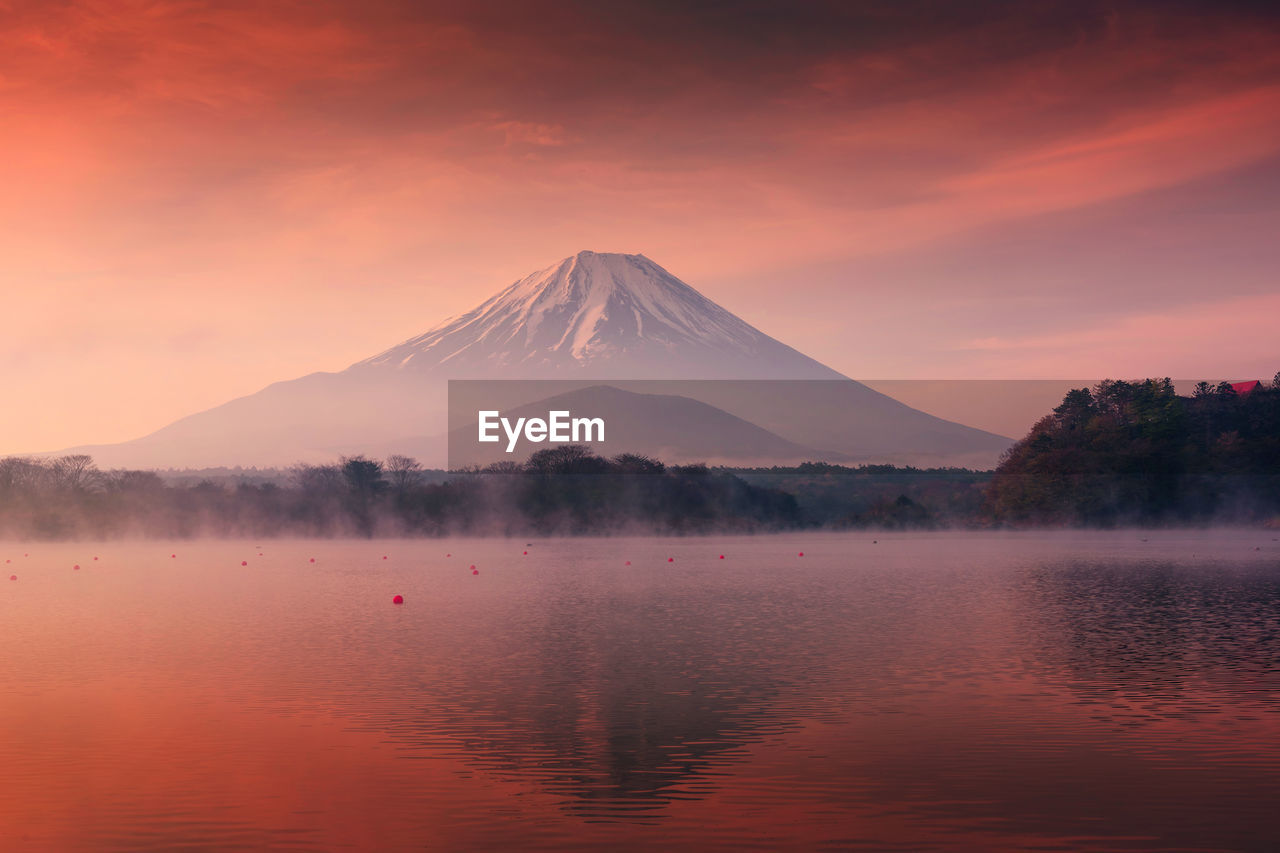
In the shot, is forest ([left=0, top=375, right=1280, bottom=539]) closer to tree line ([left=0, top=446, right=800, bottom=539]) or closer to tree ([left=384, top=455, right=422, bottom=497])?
tree line ([left=0, top=446, right=800, bottom=539])

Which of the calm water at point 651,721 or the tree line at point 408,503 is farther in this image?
the tree line at point 408,503

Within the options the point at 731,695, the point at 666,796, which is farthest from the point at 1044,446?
the point at 666,796

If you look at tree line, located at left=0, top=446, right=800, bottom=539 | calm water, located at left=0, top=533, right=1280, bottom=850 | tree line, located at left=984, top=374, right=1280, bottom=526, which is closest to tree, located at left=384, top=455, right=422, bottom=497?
tree line, located at left=0, top=446, right=800, bottom=539

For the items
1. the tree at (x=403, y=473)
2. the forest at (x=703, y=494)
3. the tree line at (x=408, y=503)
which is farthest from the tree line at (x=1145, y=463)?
the tree at (x=403, y=473)

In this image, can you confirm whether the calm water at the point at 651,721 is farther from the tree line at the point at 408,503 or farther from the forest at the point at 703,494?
the tree line at the point at 408,503

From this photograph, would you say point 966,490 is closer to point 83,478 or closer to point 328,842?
point 83,478

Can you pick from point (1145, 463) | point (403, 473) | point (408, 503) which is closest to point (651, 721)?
point (1145, 463)

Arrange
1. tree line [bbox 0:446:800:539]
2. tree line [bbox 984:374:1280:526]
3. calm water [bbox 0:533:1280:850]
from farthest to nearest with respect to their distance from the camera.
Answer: tree line [bbox 0:446:800:539] < tree line [bbox 984:374:1280:526] < calm water [bbox 0:533:1280:850]

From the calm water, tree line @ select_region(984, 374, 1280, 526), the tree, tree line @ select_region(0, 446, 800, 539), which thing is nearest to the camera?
the calm water

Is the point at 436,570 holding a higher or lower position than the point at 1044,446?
lower
